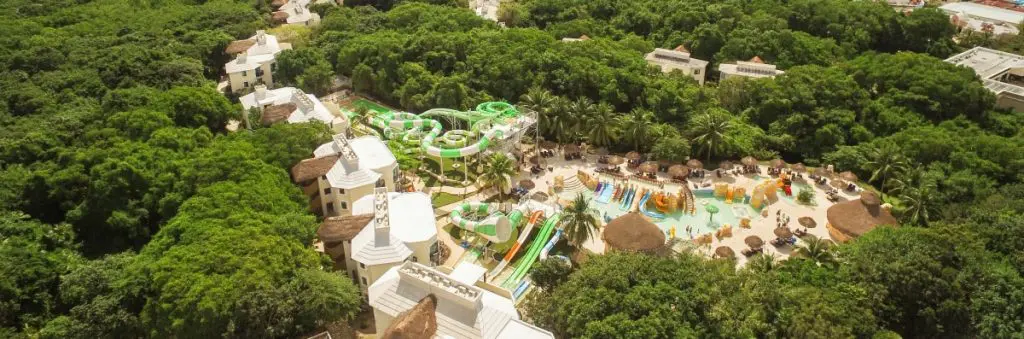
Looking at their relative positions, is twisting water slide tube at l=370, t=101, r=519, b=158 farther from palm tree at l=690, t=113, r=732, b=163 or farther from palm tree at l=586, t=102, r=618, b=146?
palm tree at l=690, t=113, r=732, b=163

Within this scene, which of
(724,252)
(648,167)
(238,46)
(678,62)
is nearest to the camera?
(724,252)

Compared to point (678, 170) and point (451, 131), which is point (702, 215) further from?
point (451, 131)

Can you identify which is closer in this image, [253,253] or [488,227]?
[253,253]

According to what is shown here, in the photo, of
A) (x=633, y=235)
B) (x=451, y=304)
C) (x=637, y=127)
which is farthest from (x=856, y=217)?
(x=451, y=304)

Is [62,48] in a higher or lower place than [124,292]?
higher

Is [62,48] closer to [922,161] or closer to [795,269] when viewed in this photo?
[795,269]

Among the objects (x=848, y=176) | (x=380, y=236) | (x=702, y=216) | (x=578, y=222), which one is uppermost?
(x=380, y=236)

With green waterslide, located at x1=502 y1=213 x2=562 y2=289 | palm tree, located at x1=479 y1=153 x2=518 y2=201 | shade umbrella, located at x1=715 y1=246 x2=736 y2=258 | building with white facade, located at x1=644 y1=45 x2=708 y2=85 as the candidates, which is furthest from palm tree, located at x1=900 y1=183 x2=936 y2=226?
building with white facade, located at x1=644 y1=45 x2=708 y2=85

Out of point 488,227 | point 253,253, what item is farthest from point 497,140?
point 253,253
